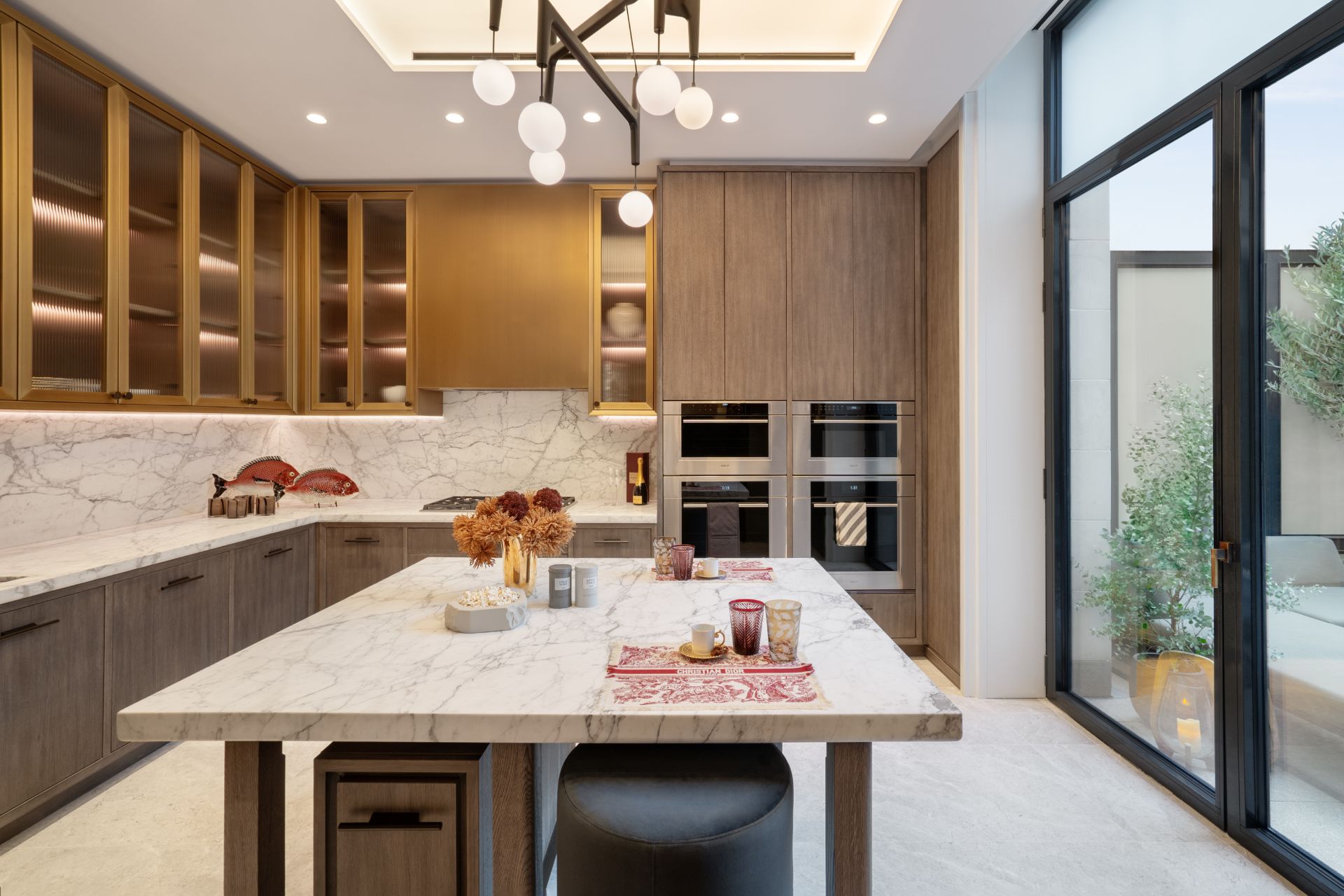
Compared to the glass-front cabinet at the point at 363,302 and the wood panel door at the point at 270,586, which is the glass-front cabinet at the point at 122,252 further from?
the wood panel door at the point at 270,586

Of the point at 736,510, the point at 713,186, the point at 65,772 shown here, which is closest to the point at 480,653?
the point at 65,772

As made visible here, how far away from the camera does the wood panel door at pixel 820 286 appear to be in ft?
11.7

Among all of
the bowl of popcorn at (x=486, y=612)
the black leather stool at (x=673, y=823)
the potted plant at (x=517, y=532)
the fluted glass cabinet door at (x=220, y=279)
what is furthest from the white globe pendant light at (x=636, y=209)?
the fluted glass cabinet door at (x=220, y=279)

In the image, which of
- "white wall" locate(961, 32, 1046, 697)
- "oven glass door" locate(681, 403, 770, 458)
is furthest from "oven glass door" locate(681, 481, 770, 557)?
"white wall" locate(961, 32, 1046, 697)

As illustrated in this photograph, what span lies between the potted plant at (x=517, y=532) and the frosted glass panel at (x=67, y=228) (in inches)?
71.8

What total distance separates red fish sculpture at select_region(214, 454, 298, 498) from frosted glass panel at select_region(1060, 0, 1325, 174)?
4205mm

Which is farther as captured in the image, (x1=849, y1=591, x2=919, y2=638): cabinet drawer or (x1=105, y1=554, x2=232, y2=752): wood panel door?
(x1=849, y1=591, x2=919, y2=638): cabinet drawer

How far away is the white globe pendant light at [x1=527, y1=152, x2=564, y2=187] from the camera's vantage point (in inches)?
64.7

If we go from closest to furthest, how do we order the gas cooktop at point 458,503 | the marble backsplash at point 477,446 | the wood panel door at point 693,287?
the wood panel door at point 693,287, the gas cooktop at point 458,503, the marble backsplash at point 477,446

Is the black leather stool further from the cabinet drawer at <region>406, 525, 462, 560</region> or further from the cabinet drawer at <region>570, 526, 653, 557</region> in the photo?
the cabinet drawer at <region>406, 525, 462, 560</region>

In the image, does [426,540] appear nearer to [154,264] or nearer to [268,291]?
[268,291]

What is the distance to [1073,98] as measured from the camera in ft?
9.51

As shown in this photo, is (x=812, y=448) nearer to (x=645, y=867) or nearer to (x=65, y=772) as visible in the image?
(x=645, y=867)

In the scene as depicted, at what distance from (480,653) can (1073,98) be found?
3310 millimetres
